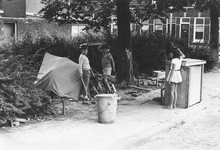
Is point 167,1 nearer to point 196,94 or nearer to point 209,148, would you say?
point 196,94

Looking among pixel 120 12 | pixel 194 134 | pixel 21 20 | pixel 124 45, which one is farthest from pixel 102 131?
pixel 21 20

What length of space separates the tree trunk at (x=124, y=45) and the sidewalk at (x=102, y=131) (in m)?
3.55

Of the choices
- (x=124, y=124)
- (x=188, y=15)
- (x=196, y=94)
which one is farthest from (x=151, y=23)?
(x=124, y=124)

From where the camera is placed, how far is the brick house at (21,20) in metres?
28.8

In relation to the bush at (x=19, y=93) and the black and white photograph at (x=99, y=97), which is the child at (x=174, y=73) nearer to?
the black and white photograph at (x=99, y=97)

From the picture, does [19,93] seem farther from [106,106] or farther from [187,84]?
[187,84]

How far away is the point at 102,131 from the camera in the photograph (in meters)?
7.85

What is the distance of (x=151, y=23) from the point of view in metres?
41.8

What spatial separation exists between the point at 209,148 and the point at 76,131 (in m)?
2.91

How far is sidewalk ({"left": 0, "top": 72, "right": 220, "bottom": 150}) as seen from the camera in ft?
22.6

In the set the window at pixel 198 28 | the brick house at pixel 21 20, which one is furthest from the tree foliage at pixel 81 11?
the window at pixel 198 28

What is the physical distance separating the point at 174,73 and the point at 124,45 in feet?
14.6

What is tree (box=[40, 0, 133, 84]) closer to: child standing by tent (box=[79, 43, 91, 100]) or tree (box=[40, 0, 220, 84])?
tree (box=[40, 0, 220, 84])

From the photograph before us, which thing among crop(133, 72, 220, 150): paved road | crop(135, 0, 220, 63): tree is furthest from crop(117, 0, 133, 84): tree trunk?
Result: crop(133, 72, 220, 150): paved road
